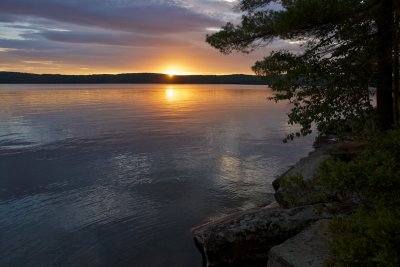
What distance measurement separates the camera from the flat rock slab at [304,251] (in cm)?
796

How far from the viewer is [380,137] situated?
735 cm

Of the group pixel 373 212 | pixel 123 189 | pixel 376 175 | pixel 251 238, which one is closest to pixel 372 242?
pixel 373 212

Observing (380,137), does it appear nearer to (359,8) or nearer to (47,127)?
(359,8)

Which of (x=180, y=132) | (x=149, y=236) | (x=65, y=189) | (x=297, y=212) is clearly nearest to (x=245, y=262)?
(x=297, y=212)

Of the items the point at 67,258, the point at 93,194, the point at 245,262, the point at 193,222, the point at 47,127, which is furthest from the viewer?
the point at 47,127

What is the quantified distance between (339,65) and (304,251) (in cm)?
646

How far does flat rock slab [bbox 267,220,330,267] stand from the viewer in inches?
314

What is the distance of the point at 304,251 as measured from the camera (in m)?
8.37

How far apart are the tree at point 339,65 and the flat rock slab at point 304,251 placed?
3.02m

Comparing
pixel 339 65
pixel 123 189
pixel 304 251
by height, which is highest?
pixel 339 65

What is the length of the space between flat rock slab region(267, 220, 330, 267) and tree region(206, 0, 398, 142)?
302 centimetres

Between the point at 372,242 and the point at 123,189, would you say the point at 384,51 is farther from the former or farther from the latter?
the point at 123,189

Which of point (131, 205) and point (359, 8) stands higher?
point (359, 8)

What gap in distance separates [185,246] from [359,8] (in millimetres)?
10003
